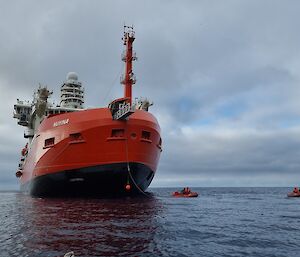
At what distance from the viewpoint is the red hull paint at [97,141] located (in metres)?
27.5

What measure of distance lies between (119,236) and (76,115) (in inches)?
661

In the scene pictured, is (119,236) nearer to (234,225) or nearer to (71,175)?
(234,225)

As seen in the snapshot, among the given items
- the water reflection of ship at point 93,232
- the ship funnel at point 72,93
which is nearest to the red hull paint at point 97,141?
the water reflection of ship at point 93,232

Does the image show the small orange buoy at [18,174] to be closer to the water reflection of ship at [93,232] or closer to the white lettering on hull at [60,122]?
the white lettering on hull at [60,122]

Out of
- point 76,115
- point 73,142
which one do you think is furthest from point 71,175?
point 76,115

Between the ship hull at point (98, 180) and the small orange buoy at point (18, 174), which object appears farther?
the small orange buoy at point (18, 174)

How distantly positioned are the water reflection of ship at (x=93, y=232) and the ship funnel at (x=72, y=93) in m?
33.5

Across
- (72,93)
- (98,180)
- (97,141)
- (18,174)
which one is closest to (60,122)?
(97,141)

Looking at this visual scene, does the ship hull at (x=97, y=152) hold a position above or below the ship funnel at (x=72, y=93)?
below

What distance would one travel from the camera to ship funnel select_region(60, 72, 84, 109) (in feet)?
175

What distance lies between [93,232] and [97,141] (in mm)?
13537

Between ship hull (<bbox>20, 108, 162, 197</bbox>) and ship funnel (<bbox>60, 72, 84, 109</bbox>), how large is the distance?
73.8 ft

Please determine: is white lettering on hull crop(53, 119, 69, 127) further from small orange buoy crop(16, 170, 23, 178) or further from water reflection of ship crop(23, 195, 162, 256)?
small orange buoy crop(16, 170, 23, 178)

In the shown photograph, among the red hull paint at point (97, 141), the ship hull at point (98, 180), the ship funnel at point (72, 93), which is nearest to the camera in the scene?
the red hull paint at point (97, 141)
